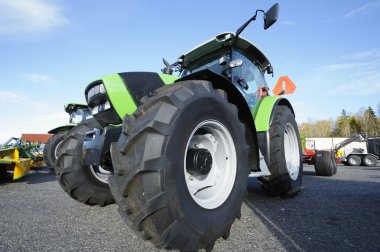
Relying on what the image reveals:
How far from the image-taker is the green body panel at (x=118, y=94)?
2.61 m

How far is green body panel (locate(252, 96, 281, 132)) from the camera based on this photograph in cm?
343

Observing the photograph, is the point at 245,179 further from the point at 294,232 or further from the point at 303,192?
the point at 303,192

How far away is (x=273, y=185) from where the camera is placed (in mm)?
3502

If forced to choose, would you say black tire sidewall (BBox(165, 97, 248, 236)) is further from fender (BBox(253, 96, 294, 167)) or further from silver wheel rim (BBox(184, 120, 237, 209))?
fender (BBox(253, 96, 294, 167))

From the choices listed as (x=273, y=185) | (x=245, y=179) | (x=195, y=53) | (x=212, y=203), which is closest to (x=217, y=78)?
(x=245, y=179)

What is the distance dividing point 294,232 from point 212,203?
0.84 meters

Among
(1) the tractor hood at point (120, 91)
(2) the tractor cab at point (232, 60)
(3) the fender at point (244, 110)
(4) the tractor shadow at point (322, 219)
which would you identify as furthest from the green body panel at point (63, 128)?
(3) the fender at point (244, 110)

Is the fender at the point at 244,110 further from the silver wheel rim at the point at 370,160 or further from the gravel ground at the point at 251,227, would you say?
the silver wheel rim at the point at 370,160

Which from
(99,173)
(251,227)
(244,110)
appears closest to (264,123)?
(244,110)

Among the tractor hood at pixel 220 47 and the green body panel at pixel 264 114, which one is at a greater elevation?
the tractor hood at pixel 220 47

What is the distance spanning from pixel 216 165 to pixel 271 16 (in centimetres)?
Result: 162

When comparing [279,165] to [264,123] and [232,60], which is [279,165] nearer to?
[264,123]

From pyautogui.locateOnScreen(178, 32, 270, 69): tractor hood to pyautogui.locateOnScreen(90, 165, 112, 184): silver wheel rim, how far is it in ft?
6.26

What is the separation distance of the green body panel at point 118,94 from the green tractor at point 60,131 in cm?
447
